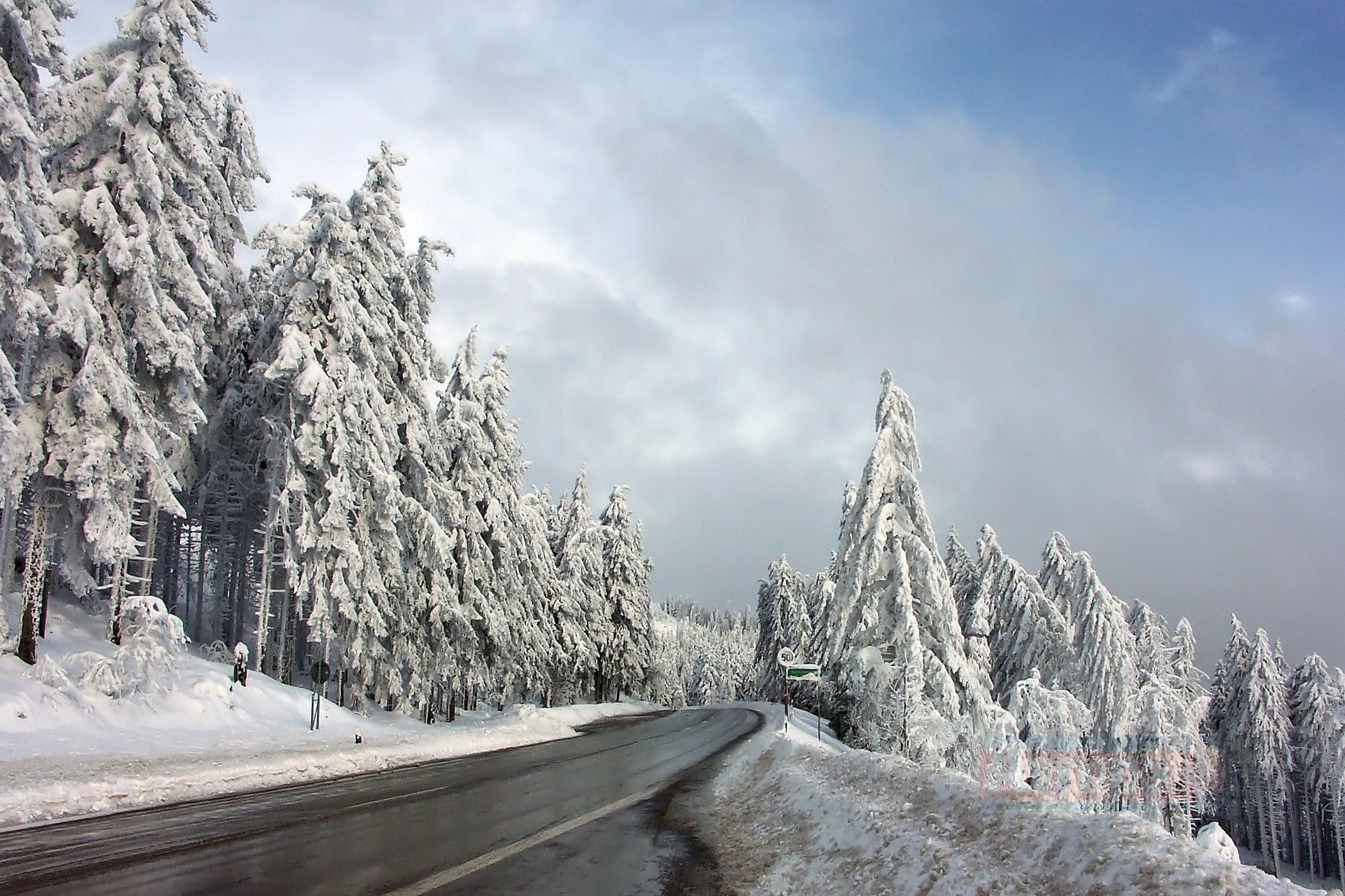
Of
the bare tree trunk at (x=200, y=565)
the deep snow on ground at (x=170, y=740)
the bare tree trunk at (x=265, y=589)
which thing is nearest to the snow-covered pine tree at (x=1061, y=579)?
the deep snow on ground at (x=170, y=740)

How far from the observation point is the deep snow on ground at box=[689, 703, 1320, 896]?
579 cm

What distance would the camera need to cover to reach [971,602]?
1810 inches

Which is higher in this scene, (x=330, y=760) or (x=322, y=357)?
(x=322, y=357)

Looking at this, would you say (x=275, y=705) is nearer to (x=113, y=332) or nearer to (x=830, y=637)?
(x=113, y=332)

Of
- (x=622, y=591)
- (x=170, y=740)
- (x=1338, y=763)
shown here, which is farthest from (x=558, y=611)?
(x=1338, y=763)

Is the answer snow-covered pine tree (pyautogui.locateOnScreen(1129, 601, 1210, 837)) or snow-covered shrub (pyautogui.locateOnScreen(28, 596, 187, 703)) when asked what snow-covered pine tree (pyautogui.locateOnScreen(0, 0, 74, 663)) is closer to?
snow-covered shrub (pyautogui.locateOnScreen(28, 596, 187, 703))

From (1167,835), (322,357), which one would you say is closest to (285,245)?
(322,357)

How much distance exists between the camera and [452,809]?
12.9 meters

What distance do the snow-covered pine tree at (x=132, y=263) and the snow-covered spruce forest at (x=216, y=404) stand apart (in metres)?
0.06

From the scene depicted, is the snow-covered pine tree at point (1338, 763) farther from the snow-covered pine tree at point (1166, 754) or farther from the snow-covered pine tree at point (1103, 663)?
the snow-covered pine tree at point (1103, 663)

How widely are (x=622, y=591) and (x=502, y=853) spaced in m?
49.5

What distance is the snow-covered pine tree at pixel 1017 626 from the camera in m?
39.5

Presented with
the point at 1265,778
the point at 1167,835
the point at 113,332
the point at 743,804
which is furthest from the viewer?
the point at 1265,778

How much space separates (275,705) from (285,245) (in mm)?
14003
